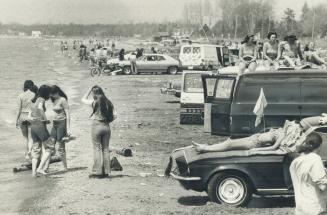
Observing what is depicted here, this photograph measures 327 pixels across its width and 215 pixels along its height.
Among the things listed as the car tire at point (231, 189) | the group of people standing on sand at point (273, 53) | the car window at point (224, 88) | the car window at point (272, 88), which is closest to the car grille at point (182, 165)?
the car tire at point (231, 189)

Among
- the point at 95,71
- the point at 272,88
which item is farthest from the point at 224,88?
the point at 95,71

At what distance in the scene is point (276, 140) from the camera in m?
9.73

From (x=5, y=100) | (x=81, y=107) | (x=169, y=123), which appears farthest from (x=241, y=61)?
(x=5, y=100)

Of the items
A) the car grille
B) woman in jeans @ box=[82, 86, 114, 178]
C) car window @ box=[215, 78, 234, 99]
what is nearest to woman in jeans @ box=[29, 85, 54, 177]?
woman in jeans @ box=[82, 86, 114, 178]

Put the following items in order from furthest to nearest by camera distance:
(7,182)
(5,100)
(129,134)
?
(5,100), (129,134), (7,182)

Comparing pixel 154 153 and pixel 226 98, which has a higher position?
pixel 226 98

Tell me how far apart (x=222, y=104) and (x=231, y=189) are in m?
4.26

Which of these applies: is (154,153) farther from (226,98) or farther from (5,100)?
(5,100)

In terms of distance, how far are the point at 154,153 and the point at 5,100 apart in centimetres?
1852

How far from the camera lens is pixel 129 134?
60.4ft

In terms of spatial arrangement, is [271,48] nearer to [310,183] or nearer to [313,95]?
[313,95]

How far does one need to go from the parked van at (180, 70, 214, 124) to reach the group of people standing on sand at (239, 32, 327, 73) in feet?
8.70

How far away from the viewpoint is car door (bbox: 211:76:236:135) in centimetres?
1369

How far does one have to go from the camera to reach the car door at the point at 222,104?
13.7m
